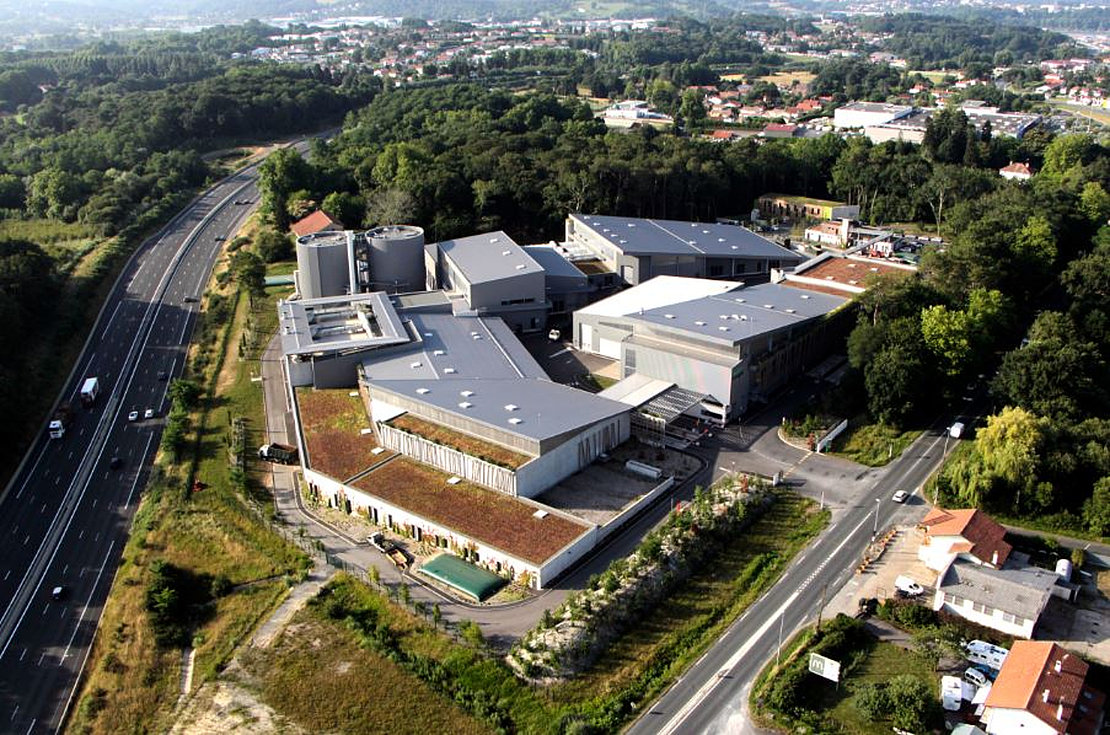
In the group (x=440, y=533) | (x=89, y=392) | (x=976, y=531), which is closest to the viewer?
(x=976, y=531)

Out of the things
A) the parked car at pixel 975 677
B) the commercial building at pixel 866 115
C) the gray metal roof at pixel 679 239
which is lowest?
the parked car at pixel 975 677

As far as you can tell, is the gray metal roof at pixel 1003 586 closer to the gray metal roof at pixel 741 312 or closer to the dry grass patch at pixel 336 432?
the gray metal roof at pixel 741 312

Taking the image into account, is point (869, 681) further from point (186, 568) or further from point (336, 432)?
point (186, 568)

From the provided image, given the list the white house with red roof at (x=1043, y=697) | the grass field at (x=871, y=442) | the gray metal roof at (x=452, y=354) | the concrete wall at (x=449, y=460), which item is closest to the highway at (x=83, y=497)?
the concrete wall at (x=449, y=460)

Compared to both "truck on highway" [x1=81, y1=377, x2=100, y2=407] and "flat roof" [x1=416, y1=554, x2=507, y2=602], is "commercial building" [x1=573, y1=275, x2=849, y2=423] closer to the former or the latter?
"flat roof" [x1=416, y1=554, x2=507, y2=602]

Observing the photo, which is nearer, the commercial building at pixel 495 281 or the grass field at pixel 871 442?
the grass field at pixel 871 442

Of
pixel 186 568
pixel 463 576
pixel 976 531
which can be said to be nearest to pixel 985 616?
pixel 976 531
